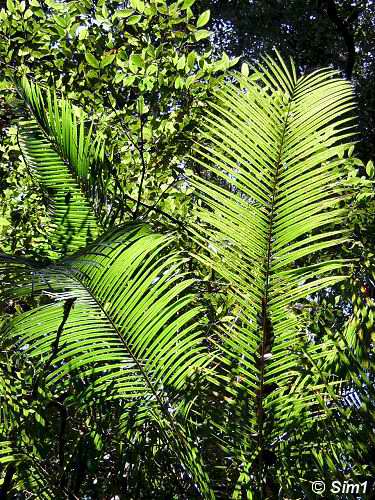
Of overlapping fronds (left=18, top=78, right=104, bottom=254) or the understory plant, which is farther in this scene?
overlapping fronds (left=18, top=78, right=104, bottom=254)

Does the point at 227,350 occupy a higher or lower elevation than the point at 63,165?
lower

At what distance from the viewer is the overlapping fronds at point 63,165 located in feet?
7.96

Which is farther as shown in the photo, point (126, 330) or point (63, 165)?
point (63, 165)

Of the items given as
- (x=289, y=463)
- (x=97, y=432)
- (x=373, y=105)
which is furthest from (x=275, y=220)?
(x=373, y=105)

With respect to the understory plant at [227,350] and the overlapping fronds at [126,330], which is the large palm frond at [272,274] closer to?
the understory plant at [227,350]

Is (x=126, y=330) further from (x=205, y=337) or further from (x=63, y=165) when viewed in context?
(x=63, y=165)

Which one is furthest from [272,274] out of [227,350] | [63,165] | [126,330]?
[63,165]

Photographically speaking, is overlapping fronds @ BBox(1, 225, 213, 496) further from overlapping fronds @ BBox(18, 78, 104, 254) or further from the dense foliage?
overlapping fronds @ BBox(18, 78, 104, 254)

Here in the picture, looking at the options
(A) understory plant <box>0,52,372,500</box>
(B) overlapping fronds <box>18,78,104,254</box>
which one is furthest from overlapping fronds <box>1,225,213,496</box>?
(B) overlapping fronds <box>18,78,104,254</box>

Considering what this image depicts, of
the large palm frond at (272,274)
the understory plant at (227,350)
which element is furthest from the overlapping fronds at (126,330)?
the large palm frond at (272,274)

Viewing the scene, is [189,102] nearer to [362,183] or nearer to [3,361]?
[362,183]

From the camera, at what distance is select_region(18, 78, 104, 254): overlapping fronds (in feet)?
7.96

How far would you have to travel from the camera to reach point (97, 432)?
2.01m

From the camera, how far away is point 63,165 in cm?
252
